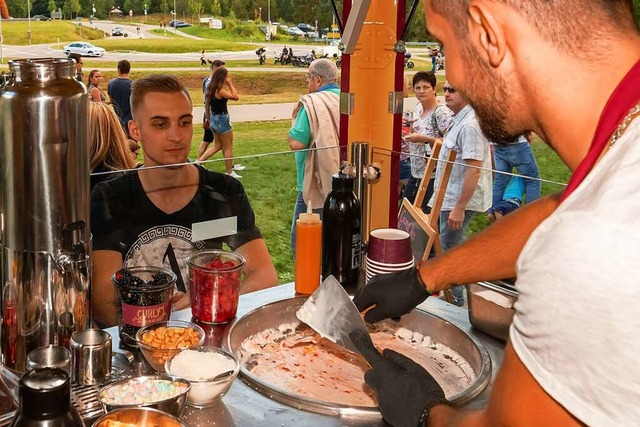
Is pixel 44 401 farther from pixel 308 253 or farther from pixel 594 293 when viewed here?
pixel 308 253

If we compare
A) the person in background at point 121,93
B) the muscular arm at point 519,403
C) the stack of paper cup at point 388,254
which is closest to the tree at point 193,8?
the person in background at point 121,93

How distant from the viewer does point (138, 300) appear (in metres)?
1.50

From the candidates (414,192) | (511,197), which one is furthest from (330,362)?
(414,192)

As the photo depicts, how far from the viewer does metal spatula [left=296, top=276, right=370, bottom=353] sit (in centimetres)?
151

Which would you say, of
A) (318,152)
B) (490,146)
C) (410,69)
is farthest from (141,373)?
(410,69)

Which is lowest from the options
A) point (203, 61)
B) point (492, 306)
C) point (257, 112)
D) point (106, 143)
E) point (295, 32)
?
point (257, 112)

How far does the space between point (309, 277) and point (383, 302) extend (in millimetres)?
336

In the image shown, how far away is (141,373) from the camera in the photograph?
1440 mm

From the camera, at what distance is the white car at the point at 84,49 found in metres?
8.41

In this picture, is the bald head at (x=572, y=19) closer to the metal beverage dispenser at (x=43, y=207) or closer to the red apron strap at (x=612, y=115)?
the red apron strap at (x=612, y=115)

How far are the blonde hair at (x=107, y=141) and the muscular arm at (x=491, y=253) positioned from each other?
140cm

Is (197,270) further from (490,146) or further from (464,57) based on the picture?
(490,146)

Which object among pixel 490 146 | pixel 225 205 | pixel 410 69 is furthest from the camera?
pixel 410 69

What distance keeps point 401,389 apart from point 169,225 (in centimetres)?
113
